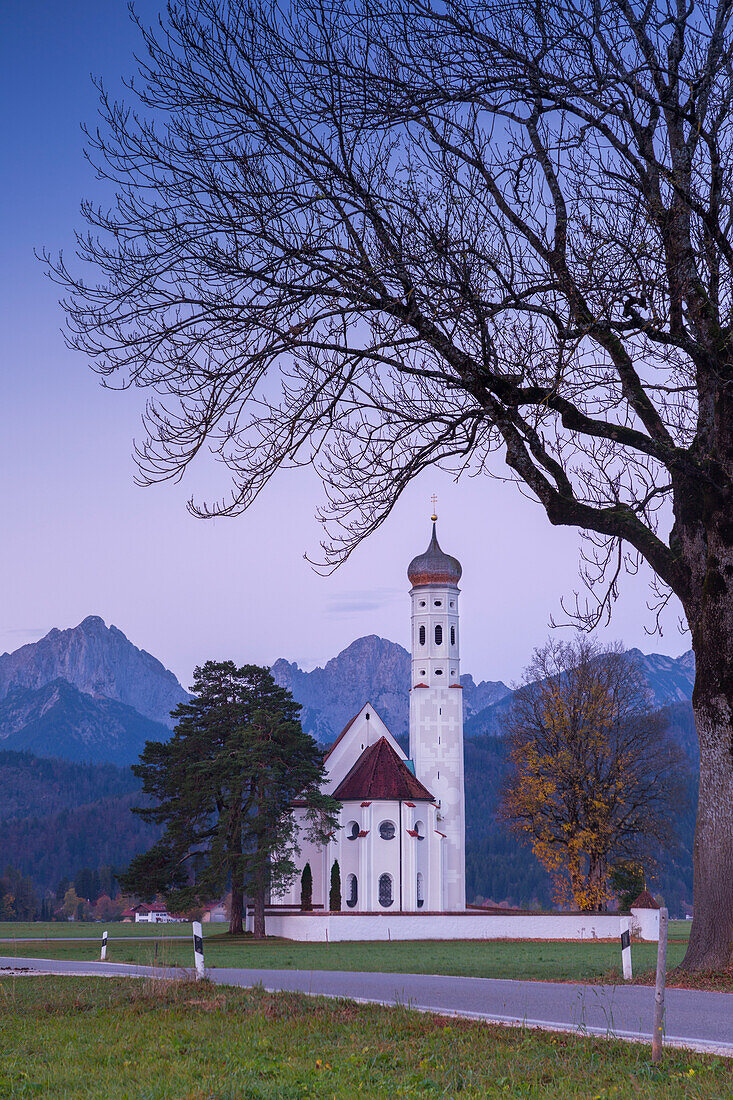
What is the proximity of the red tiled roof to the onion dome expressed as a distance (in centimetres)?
1201

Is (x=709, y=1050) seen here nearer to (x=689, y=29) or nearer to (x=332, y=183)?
(x=332, y=183)

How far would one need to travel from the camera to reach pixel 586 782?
46.7 m

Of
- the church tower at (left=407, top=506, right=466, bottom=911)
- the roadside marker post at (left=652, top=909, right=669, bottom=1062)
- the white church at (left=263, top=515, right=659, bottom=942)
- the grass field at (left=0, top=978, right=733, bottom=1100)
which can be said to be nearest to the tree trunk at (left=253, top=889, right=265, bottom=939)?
the white church at (left=263, top=515, right=659, bottom=942)

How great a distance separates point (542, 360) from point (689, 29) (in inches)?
158

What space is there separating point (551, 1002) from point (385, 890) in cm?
5090

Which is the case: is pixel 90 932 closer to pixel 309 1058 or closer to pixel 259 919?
pixel 259 919

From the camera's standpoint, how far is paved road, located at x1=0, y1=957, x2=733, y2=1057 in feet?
29.9

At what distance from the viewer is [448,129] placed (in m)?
12.6

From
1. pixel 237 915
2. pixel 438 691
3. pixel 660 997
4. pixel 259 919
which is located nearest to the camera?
pixel 660 997

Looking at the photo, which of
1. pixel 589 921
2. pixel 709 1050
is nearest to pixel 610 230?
pixel 709 1050

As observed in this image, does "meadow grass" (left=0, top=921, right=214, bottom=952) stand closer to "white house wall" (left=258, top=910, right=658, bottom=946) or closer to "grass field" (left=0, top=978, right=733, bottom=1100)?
"white house wall" (left=258, top=910, right=658, bottom=946)

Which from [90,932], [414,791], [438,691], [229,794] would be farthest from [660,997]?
[438,691]

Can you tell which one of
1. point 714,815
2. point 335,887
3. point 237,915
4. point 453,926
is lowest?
point 453,926

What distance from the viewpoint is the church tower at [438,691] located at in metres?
68.9
